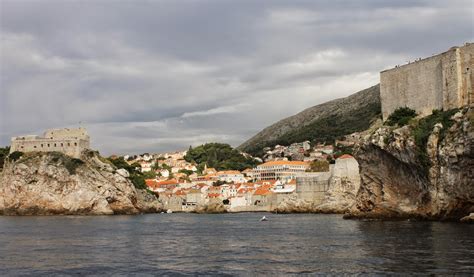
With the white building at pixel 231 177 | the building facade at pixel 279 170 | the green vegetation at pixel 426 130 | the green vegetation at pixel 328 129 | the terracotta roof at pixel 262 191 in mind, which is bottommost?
the terracotta roof at pixel 262 191

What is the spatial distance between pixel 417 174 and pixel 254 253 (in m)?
15.0

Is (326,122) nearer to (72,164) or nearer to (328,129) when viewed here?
(328,129)

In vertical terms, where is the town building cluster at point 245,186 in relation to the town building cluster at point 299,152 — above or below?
below

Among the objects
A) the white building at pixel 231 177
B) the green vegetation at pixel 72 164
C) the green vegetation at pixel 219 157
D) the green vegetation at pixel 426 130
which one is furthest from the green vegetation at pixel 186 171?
the green vegetation at pixel 426 130

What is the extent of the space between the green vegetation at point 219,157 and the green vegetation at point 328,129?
1502cm

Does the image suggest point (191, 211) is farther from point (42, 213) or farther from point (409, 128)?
point (409, 128)

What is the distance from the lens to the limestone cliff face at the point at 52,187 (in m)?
60.5

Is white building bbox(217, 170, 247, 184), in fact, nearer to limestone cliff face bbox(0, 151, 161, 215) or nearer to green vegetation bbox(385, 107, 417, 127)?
limestone cliff face bbox(0, 151, 161, 215)

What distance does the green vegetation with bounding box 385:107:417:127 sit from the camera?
36.7 meters

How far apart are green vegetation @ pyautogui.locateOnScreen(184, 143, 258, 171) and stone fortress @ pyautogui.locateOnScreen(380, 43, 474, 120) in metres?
75.6

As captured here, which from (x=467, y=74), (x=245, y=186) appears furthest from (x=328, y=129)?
(x=467, y=74)

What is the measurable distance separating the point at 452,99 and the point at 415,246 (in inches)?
642

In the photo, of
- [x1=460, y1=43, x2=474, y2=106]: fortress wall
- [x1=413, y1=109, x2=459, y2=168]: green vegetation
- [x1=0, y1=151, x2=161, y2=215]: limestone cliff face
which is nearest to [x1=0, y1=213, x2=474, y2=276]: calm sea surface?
[x1=413, y1=109, x2=459, y2=168]: green vegetation

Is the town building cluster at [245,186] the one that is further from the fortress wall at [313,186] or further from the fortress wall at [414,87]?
the fortress wall at [414,87]
